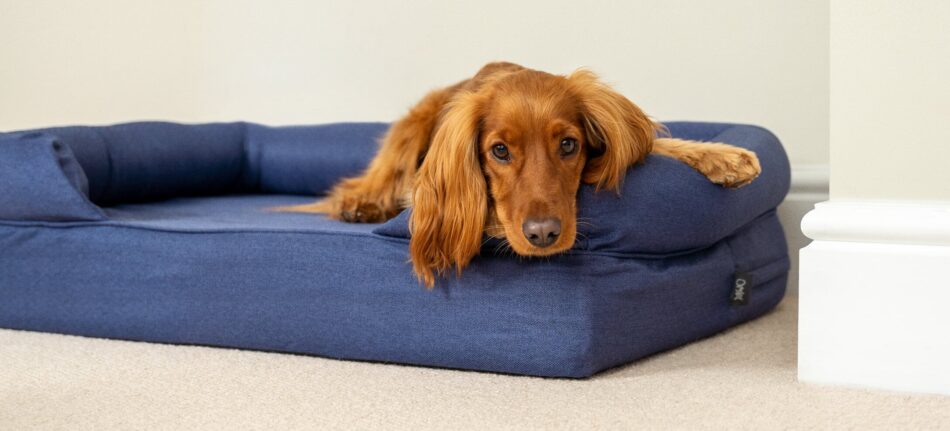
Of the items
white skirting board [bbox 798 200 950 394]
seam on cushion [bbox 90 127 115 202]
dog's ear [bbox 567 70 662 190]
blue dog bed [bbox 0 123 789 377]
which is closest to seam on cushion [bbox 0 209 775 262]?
blue dog bed [bbox 0 123 789 377]

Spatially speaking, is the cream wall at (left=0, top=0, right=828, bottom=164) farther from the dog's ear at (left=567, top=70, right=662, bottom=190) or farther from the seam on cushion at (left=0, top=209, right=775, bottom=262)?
the dog's ear at (left=567, top=70, right=662, bottom=190)

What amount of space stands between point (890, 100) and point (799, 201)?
127 centimetres

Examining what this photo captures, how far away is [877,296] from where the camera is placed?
206 cm

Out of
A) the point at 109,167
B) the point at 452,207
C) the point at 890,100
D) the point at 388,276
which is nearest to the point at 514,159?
the point at 452,207

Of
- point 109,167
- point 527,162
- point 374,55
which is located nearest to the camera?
point 527,162

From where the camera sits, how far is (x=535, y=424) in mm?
1853

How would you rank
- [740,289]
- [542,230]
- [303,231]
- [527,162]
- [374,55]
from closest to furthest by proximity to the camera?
[542,230] → [527,162] → [303,231] → [740,289] → [374,55]

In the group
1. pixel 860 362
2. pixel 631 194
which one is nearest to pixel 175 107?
pixel 631 194

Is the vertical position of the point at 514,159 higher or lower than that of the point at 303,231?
higher

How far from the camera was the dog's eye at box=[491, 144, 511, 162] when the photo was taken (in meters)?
2.16

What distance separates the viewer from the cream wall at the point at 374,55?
333 centimetres

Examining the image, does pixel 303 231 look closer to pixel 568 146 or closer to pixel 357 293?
pixel 357 293

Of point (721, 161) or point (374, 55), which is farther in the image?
point (374, 55)

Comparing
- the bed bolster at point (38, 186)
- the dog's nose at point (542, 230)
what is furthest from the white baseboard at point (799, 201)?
the bed bolster at point (38, 186)
